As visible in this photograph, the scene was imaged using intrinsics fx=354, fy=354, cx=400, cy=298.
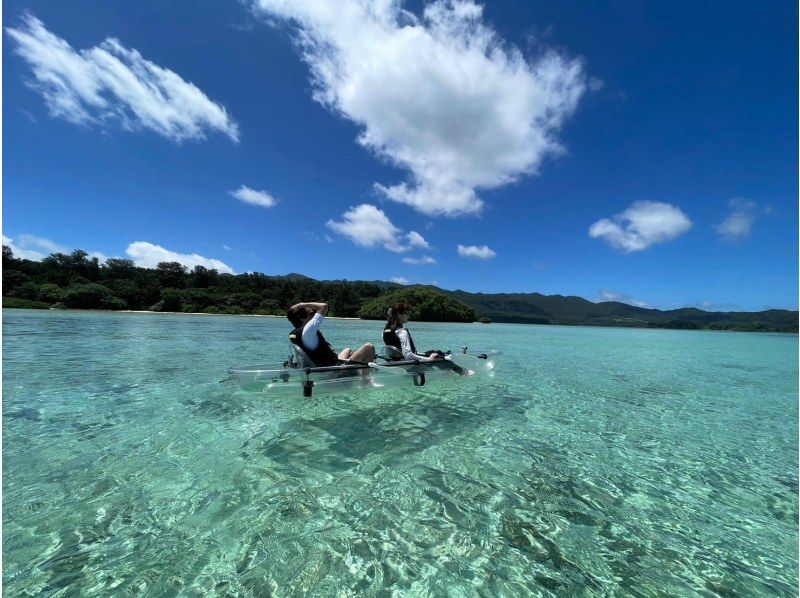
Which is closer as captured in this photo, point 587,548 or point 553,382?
point 587,548

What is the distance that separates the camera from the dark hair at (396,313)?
1156 centimetres

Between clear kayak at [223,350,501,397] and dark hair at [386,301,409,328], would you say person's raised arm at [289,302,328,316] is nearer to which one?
clear kayak at [223,350,501,397]

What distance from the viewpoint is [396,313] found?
465 inches

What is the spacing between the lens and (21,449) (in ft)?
20.6

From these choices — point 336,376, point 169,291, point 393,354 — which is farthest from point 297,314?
point 169,291

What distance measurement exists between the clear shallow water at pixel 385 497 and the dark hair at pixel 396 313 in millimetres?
2621

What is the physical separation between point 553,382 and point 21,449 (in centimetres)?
1544

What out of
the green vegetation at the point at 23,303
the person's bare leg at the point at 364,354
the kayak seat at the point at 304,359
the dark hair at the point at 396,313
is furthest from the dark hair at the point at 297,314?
the green vegetation at the point at 23,303

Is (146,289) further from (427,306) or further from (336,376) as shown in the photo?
(336,376)

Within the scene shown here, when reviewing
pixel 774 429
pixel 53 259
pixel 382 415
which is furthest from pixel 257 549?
pixel 53 259

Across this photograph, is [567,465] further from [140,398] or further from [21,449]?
[140,398]

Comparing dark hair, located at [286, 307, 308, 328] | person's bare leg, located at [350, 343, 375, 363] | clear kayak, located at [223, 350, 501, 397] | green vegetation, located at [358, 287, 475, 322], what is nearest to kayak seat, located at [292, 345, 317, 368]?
clear kayak, located at [223, 350, 501, 397]

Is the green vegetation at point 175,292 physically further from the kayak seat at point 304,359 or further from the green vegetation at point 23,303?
the kayak seat at point 304,359

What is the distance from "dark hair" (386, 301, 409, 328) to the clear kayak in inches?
48.3
